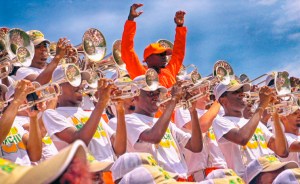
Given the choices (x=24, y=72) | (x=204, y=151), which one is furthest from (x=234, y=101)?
(x=24, y=72)

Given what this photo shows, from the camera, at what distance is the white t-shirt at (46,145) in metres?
5.01

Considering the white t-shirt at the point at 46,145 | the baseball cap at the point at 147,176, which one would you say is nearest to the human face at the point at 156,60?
the white t-shirt at the point at 46,145

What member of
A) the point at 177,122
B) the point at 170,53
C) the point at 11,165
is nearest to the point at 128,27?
the point at 170,53

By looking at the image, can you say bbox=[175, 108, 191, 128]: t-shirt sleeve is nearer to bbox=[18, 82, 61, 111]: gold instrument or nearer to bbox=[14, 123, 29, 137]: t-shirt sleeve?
bbox=[18, 82, 61, 111]: gold instrument

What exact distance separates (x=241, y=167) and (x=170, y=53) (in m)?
1.96

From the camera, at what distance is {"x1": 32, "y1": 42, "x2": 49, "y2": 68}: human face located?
257 inches

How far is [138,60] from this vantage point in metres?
7.23

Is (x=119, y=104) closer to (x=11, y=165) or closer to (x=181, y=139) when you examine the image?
(x=181, y=139)

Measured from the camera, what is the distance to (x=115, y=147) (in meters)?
5.29

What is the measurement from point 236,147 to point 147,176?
285 centimetres

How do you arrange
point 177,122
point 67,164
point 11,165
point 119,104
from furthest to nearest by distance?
point 177,122 → point 119,104 → point 11,165 → point 67,164

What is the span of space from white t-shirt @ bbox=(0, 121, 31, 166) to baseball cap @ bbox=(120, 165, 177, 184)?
126 centimetres

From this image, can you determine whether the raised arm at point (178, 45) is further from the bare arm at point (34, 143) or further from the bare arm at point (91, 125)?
the bare arm at point (34, 143)

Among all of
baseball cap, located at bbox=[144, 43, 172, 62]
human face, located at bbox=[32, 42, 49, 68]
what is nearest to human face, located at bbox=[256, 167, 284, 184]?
baseball cap, located at bbox=[144, 43, 172, 62]
